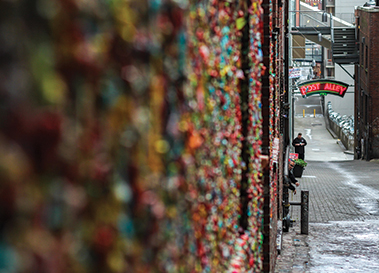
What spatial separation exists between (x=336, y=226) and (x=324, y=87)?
72.7ft

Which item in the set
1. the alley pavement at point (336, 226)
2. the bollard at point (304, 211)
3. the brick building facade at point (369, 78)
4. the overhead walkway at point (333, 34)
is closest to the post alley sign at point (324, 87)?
the overhead walkway at point (333, 34)

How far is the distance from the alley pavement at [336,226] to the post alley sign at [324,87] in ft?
22.8

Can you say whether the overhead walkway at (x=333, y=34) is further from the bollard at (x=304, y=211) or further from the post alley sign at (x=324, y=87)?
the bollard at (x=304, y=211)

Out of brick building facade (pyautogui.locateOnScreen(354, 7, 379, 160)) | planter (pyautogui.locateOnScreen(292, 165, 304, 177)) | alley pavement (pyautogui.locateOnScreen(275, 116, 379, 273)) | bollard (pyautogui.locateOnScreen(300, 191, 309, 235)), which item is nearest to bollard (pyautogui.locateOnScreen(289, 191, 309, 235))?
bollard (pyautogui.locateOnScreen(300, 191, 309, 235))

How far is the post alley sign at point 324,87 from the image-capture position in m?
33.6

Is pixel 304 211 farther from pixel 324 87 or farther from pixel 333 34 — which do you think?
pixel 333 34

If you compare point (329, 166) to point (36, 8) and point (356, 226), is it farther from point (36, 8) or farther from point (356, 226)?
point (36, 8)

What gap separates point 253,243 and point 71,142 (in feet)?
10.7

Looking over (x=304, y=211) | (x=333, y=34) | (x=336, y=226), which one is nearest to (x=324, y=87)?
(x=333, y=34)

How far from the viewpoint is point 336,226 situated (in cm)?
1282

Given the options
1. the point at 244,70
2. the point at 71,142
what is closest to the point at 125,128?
the point at 71,142

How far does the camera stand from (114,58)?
1.20 metres

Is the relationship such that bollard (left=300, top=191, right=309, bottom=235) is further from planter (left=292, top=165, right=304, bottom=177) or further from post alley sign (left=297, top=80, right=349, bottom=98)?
post alley sign (left=297, top=80, right=349, bottom=98)

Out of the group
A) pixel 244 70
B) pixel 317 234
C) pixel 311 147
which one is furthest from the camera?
pixel 311 147
